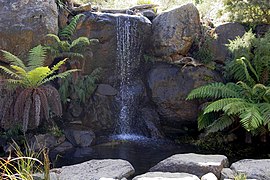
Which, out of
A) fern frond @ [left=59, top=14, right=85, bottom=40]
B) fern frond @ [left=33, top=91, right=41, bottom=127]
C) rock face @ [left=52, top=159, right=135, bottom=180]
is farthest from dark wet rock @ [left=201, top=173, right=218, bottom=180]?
fern frond @ [left=59, top=14, right=85, bottom=40]

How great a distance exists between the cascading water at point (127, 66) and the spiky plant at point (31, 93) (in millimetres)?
1792

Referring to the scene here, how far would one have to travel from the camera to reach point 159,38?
747 cm

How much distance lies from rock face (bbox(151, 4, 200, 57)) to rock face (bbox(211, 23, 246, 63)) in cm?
51

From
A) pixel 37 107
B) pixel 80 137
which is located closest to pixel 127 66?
pixel 80 137

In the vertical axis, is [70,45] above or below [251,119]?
above

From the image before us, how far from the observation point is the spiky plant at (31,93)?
5773 mm

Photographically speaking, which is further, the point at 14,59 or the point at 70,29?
the point at 70,29

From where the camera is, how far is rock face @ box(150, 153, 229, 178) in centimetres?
361

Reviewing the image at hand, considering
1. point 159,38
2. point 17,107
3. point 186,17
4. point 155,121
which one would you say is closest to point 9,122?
point 17,107

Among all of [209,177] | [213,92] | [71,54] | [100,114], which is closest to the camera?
[209,177]

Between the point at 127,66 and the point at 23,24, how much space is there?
256 cm

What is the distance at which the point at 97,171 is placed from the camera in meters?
3.55

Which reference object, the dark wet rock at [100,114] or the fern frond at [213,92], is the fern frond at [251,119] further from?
the dark wet rock at [100,114]

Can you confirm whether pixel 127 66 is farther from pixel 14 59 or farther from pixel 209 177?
pixel 209 177
